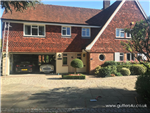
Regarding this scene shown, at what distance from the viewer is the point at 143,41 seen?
5.39 meters

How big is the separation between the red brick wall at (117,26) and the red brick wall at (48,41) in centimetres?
193

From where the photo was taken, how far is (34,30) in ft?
46.0

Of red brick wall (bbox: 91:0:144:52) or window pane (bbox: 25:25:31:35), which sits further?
red brick wall (bbox: 91:0:144:52)

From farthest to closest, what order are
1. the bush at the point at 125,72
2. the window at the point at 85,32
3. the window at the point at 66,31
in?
the window at the point at 85,32, the window at the point at 66,31, the bush at the point at 125,72

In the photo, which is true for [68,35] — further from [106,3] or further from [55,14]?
[106,3]

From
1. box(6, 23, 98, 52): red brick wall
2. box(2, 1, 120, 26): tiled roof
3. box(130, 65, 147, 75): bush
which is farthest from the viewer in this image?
box(2, 1, 120, 26): tiled roof

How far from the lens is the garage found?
13836mm

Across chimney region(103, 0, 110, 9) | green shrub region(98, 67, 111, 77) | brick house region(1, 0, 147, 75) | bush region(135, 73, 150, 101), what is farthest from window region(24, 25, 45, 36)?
bush region(135, 73, 150, 101)

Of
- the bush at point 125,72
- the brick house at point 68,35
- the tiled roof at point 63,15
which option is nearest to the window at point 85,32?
the brick house at point 68,35

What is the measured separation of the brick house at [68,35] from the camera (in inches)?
534

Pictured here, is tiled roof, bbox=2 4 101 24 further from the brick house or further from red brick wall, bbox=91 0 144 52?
red brick wall, bbox=91 0 144 52

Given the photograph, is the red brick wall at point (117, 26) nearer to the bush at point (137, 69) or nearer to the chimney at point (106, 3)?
the bush at point (137, 69)

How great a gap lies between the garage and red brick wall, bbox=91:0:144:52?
20.8ft

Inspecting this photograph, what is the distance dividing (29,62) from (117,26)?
1135cm
